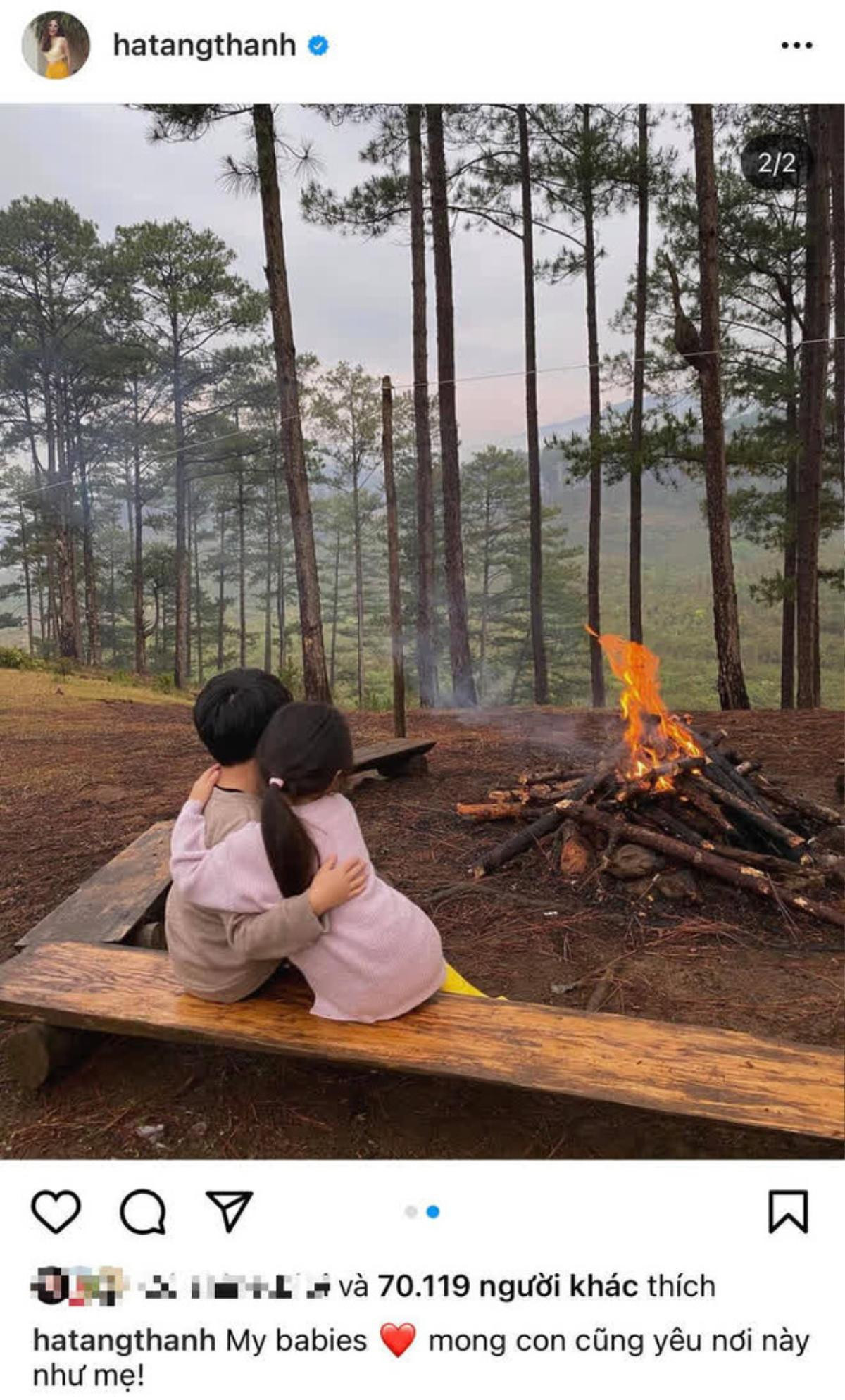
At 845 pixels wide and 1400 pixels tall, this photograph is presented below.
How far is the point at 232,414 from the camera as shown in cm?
2547

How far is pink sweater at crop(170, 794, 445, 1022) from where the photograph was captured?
2182 mm

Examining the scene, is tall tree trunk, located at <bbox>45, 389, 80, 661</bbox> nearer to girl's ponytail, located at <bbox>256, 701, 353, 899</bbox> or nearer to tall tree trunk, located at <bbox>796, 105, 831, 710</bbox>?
tall tree trunk, located at <bbox>796, 105, 831, 710</bbox>

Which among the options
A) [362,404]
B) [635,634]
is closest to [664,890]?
[635,634]

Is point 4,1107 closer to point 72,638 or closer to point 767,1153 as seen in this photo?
point 767,1153

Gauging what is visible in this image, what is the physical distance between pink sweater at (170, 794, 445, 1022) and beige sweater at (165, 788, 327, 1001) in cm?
5

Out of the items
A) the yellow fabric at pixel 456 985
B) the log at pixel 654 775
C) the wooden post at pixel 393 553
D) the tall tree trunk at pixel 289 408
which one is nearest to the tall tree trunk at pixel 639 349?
the tall tree trunk at pixel 289 408

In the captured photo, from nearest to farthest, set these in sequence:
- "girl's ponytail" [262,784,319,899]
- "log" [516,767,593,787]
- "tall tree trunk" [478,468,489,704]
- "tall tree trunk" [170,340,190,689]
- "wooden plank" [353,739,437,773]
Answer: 1. "girl's ponytail" [262,784,319,899]
2. "log" [516,767,593,787]
3. "wooden plank" [353,739,437,773]
4. "tall tree trunk" [170,340,190,689]
5. "tall tree trunk" [478,468,489,704]

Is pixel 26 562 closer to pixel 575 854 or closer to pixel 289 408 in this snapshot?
pixel 289 408

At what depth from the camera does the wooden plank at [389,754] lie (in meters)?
5.77

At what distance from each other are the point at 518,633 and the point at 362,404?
1239 cm
